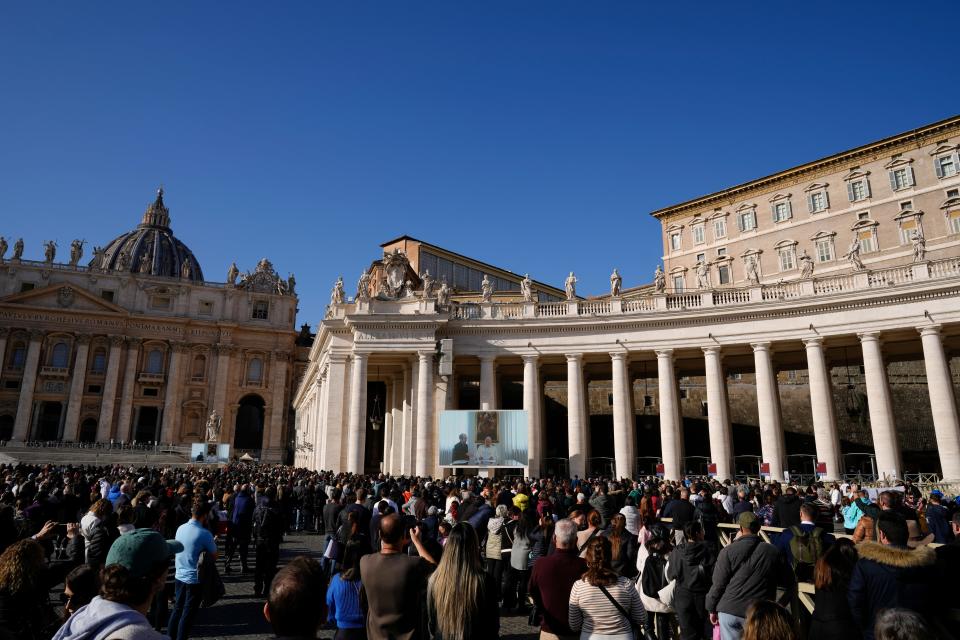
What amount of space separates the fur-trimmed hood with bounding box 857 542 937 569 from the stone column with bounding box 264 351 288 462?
74.8 meters

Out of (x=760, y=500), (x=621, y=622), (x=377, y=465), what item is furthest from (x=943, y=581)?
(x=377, y=465)

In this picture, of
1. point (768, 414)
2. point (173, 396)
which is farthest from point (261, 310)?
point (768, 414)

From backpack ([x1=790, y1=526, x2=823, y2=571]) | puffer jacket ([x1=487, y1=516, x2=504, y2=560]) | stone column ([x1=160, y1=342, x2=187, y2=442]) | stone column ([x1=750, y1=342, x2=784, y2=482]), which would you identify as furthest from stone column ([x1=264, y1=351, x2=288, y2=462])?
backpack ([x1=790, y1=526, x2=823, y2=571])

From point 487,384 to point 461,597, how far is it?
27.6 meters

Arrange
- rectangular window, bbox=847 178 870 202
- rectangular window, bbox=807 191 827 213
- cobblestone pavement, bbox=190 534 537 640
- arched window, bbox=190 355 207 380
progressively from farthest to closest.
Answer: arched window, bbox=190 355 207 380, rectangular window, bbox=807 191 827 213, rectangular window, bbox=847 178 870 202, cobblestone pavement, bbox=190 534 537 640

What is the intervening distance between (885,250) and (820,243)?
419 centimetres

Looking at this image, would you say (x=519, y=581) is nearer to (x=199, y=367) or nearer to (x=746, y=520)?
(x=746, y=520)

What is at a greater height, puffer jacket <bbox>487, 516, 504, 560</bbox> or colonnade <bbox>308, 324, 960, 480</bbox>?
colonnade <bbox>308, 324, 960, 480</bbox>

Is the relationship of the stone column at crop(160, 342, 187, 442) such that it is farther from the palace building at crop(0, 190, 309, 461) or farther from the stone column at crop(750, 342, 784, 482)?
the stone column at crop(750, 342, 784, 482)

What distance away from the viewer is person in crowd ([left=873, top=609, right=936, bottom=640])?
311 centimetres

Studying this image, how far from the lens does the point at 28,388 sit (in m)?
66.4

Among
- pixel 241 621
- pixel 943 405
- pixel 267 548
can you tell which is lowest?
pixel 241 621

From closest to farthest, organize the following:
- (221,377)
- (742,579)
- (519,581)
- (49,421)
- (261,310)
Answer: (742,579)
(519,581)
(49,421)
(221,377)
(261,310)

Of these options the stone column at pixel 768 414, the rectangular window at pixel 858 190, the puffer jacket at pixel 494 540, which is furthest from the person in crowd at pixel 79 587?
the rectangular window at pixel 858 190
